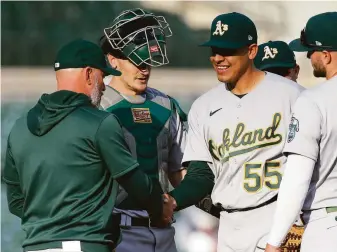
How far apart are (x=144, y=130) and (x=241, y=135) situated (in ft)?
2.38

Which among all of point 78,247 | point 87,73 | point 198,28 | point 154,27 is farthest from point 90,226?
point 198,28

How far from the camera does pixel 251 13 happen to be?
13766mm

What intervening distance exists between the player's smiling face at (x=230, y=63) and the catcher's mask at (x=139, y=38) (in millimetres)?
489

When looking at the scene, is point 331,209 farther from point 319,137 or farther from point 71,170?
point 71,170

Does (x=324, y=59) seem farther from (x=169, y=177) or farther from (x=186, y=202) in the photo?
(x=169, y=177)

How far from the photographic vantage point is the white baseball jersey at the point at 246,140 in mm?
5617

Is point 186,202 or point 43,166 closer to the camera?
point 43,166

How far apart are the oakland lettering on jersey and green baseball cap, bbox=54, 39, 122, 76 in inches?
32.0

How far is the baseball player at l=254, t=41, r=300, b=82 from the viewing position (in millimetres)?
6777

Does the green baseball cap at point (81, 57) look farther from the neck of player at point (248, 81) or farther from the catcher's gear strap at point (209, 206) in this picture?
the catcher's gear strap at point (209, 206)

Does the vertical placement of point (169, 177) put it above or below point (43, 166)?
below

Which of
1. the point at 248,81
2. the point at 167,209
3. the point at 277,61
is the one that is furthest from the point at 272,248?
the point at 277,61

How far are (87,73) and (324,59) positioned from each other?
46.7 inches

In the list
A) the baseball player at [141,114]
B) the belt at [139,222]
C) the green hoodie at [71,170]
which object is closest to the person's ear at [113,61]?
the baseball player at [141,114]
